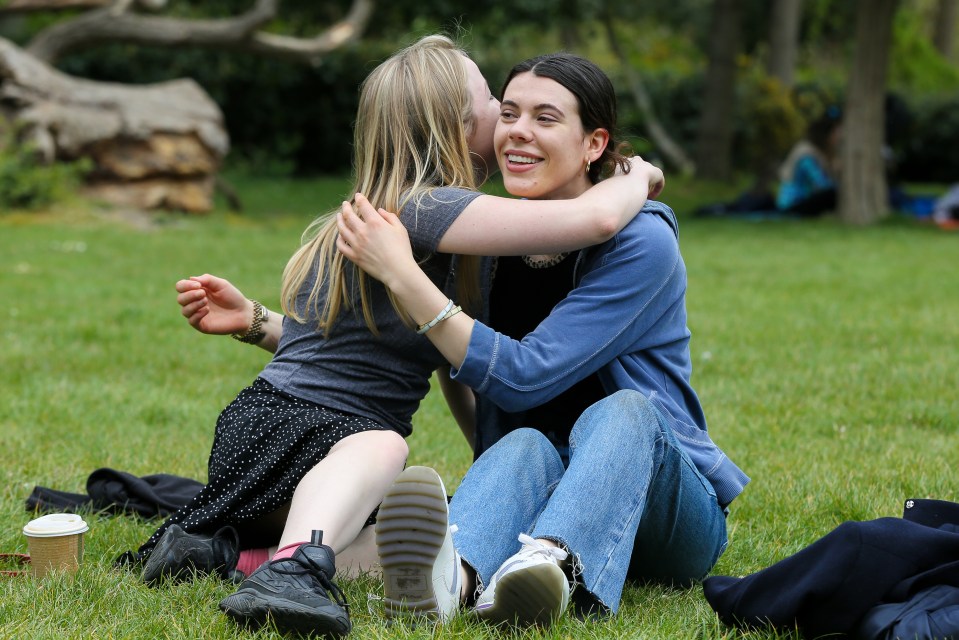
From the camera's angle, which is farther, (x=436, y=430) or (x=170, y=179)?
(x=170, y=179)

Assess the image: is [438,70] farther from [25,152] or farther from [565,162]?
[25,152]

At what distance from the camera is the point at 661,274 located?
2.71 m

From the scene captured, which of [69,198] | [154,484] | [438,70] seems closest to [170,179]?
[69,198]

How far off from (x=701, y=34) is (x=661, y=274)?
2982 centimetres

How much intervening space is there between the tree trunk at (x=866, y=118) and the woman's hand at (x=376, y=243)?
12.5m

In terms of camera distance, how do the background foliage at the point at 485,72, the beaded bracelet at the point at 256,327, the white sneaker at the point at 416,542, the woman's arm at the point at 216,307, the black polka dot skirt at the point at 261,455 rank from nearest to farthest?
the white sneaker at the point at 416,542 < the black polka dot skirt at the point at 261,455 < the woman's arm at the point at 216,307 < the beaded bracelet at the point at 256,327 < the background foliage at the point at 485,72

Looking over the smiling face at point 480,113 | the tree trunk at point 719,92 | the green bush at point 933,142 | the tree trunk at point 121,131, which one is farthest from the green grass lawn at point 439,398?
the green bush at point 933,142

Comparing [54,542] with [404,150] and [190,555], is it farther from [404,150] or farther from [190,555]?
[404,150]

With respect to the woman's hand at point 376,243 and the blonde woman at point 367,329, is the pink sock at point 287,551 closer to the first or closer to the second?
the blonde woman at point 367,329

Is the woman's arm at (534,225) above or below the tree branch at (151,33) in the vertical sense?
below

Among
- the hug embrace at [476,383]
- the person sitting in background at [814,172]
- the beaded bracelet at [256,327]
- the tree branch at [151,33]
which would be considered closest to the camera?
the hug embrace at [476,383]

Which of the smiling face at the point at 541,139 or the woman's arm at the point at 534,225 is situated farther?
the smiling face at the point at 541,139

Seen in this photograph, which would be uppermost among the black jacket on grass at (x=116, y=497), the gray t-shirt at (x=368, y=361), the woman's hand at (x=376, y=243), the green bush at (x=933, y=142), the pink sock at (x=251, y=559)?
the woman's hand at (x=376, y=243)

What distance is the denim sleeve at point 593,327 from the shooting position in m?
2.55
